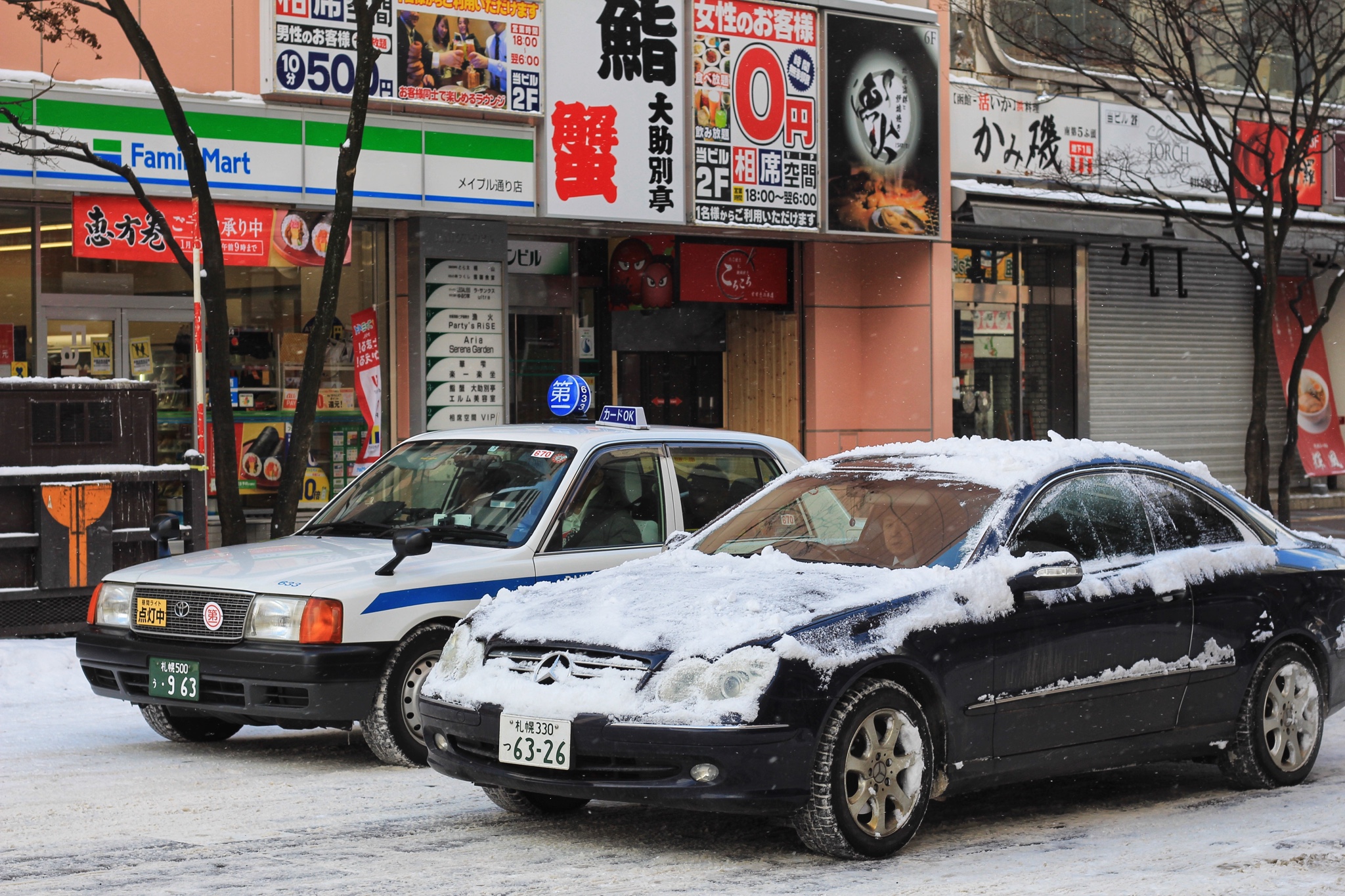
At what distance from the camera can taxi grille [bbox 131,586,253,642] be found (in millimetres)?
7312

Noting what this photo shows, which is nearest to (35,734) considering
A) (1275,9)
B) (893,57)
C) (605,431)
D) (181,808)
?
(181,808)

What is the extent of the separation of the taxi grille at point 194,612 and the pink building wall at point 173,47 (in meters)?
7.85

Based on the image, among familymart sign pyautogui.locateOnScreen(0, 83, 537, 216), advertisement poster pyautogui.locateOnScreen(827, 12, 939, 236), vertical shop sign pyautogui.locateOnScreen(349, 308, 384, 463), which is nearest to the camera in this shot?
familymart sign pyautogui.locateOnScreen(0, 83, 537, 216)

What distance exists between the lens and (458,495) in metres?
8.30

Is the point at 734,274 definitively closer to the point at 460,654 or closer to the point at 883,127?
the point at 883,127

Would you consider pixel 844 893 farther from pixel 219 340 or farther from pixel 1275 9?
pixel 1275 9

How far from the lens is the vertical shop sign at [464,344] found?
16391mm

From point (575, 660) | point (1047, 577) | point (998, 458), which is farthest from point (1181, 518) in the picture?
point (575, 660)

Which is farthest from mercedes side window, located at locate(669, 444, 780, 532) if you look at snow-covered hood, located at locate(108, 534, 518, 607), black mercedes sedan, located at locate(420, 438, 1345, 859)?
black mercedes sedan, located at locate(420, 438, 1345, 859)

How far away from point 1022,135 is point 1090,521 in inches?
576

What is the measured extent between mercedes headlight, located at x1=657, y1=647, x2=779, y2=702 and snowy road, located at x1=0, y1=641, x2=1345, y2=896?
58 cm

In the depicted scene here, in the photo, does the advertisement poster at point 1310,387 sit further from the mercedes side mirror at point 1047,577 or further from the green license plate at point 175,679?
the green license plate at point 175,679

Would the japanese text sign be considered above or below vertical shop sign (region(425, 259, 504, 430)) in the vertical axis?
above

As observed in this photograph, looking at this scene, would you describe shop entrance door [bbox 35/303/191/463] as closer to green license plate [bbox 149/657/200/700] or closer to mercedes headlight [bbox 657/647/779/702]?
green license plate [bbox 149/657/200/700]
